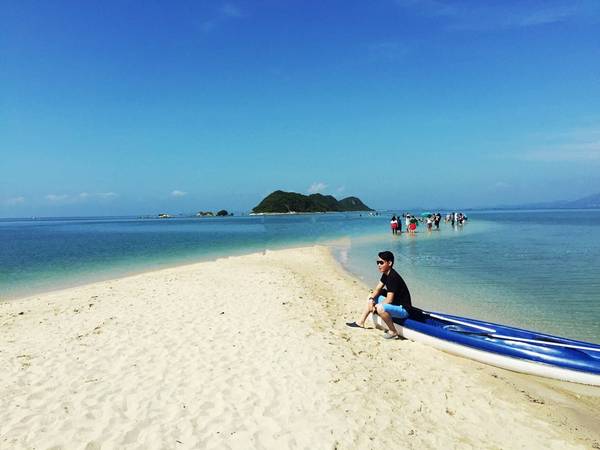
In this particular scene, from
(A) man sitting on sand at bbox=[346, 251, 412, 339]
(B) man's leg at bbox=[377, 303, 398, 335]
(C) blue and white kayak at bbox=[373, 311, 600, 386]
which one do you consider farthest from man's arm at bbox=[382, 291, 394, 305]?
(C) blue and white kayak at bbox=[373, 311, 600, 386]

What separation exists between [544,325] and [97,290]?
14312 millimetres

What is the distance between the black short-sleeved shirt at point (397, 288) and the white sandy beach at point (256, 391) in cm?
86

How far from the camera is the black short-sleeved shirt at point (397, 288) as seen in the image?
8148 millimetres

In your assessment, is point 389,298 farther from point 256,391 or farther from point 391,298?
point 256,391

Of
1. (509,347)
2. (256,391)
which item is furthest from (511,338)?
(256,391)

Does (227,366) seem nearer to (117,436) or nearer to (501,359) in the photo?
(117,436)

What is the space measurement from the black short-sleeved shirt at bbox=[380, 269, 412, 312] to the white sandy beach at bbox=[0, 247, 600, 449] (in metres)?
0.86

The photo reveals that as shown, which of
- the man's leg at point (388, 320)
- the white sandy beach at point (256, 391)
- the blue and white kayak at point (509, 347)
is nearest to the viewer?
the white sandy beach at point (256, 391)

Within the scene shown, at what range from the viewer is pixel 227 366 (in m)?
6.41

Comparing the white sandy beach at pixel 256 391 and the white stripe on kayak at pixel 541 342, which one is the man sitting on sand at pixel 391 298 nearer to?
the white sandy beach at pixel 256 391

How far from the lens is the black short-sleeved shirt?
815cm

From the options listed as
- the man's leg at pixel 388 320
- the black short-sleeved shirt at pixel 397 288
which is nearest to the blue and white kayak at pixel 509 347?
the man's leg at pixel 388 320

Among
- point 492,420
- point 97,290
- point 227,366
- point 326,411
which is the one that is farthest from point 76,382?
point 97,290

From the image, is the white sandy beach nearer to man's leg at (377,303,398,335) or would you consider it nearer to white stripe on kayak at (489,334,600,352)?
man's leg at (377,303,398,335)
